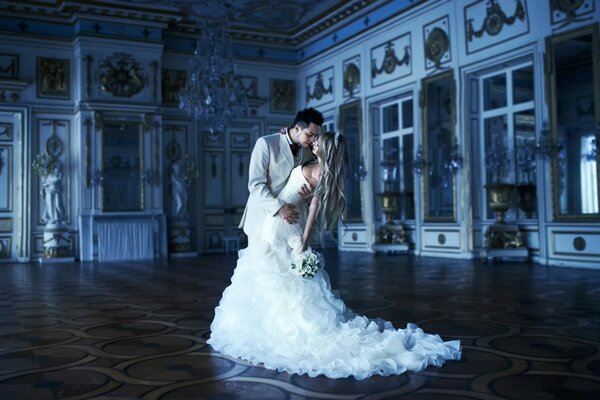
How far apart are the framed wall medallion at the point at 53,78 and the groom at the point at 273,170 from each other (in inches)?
339

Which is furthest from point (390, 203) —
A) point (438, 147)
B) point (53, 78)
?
point (53, 78)

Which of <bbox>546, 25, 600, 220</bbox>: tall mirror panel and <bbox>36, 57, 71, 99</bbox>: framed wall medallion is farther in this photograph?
<bbox>36, 57, 71, 99</bbox>: framed wall medallion

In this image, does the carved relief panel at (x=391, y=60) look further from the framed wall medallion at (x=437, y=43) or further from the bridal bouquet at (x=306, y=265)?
the bridal bouquet at (x=306, y=265)

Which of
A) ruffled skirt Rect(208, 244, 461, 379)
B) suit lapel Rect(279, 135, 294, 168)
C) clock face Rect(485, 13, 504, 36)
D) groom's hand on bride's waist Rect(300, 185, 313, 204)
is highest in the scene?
clock face Rect(485, 13, 504, 36)

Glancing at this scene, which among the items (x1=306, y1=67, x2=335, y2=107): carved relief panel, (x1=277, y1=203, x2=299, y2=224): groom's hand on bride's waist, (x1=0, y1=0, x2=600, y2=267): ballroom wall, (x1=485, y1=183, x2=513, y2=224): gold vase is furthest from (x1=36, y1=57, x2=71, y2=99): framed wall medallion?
(x1=277, y1=203, x2=299, y2=224): groom's hand on bride's waist

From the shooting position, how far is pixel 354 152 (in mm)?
10672

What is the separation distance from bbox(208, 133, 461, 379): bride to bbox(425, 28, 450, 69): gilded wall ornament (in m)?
6.44

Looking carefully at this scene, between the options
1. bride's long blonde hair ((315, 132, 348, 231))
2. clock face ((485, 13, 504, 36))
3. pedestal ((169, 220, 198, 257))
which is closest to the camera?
bride's long blonde hair ((315, 132, 348, 231))

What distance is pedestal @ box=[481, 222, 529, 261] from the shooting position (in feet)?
23.8

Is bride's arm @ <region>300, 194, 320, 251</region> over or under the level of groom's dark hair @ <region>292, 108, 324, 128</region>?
under

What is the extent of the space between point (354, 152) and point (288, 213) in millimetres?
8047

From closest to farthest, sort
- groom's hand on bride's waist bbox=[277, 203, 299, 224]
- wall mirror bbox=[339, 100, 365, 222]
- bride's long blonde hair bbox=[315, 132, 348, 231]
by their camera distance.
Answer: bride's long blonde hair bbox=[315, 132, 348, 231]
groom's hand on bride's waist bbox=[277, 203, 299, 224]
wall mirror bbox=[339, 100, 365, 222]

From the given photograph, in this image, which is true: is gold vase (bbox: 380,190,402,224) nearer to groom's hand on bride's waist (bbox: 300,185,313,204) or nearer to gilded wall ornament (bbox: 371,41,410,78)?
gilded wall ornament (bbox: 371,41,410,78)

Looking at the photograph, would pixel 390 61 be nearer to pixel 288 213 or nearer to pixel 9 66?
pixel 9 66
